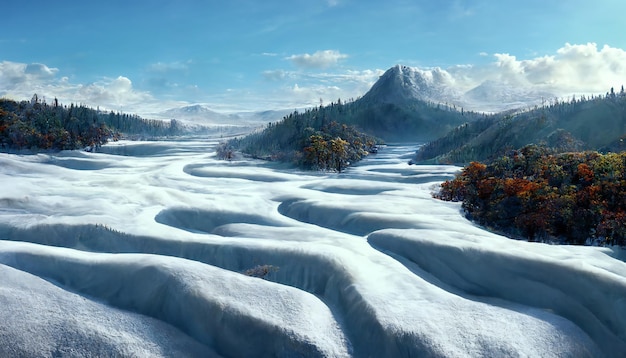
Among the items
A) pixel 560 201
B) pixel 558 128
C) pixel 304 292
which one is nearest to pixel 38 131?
pixel 304 292

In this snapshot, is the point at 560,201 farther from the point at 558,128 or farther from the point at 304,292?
the point at 558,128

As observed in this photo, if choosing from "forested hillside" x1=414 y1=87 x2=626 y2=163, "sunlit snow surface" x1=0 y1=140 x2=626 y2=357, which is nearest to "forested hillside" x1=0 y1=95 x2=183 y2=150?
"sunlit snow surface" x1=0 y1=140 x2=626 y2=357

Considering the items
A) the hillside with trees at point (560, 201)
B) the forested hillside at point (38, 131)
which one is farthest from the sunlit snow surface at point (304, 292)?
the forested hillside at point (38, 131)

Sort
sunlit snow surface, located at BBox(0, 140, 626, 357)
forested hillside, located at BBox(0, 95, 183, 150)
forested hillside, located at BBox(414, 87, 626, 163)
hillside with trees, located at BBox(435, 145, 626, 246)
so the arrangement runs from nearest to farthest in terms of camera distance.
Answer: sunlit snow surface, located at BBox(0, 140, 626, 357)
hillside with trees, located at BBox(435, 145, 626, 246)
forested hillside, located at BBox(0, 95, 183, 150)
forested hillside, located at BBox(414, 87, 626, 163)

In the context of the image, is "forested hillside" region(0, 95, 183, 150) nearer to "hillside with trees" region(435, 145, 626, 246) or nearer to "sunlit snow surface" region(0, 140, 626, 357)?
"sunlit snow surface" region(0, 140, 626, 357)

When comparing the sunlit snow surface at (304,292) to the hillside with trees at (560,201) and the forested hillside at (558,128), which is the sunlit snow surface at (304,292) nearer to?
the hillside with trees at (560,201)
